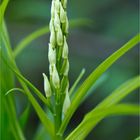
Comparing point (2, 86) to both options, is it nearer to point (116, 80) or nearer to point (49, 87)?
point (49, 87)

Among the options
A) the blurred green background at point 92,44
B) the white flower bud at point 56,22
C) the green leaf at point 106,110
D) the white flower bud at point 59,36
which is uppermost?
the white flower bud at point 56,22

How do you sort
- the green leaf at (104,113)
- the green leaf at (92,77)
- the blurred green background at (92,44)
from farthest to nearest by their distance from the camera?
1. the blurred green background at (92,44)
2. the green leaf at (92,77)
3. the green leaf at (104,113)

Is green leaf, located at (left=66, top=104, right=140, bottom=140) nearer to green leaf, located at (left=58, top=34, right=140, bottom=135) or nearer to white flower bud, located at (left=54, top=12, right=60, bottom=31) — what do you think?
green leaf, located at (left=58, top=34, right=140, bottom=135)

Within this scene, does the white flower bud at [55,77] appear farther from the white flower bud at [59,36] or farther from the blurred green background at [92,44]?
the blurred green background at [92,44]

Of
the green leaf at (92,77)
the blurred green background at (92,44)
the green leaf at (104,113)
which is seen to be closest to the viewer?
the green leaf at (104,113)

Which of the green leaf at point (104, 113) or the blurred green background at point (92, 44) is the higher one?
the green leaf at point (104, 113)

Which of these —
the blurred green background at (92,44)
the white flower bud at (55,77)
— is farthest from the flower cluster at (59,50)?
the blurred green background at (92,44)

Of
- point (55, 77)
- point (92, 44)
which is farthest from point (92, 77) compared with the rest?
point (92, 44)

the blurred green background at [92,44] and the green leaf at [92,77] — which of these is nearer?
the green leaf at [92,77]

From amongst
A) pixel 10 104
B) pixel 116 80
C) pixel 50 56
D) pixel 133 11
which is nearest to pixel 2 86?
pixel 10 104
